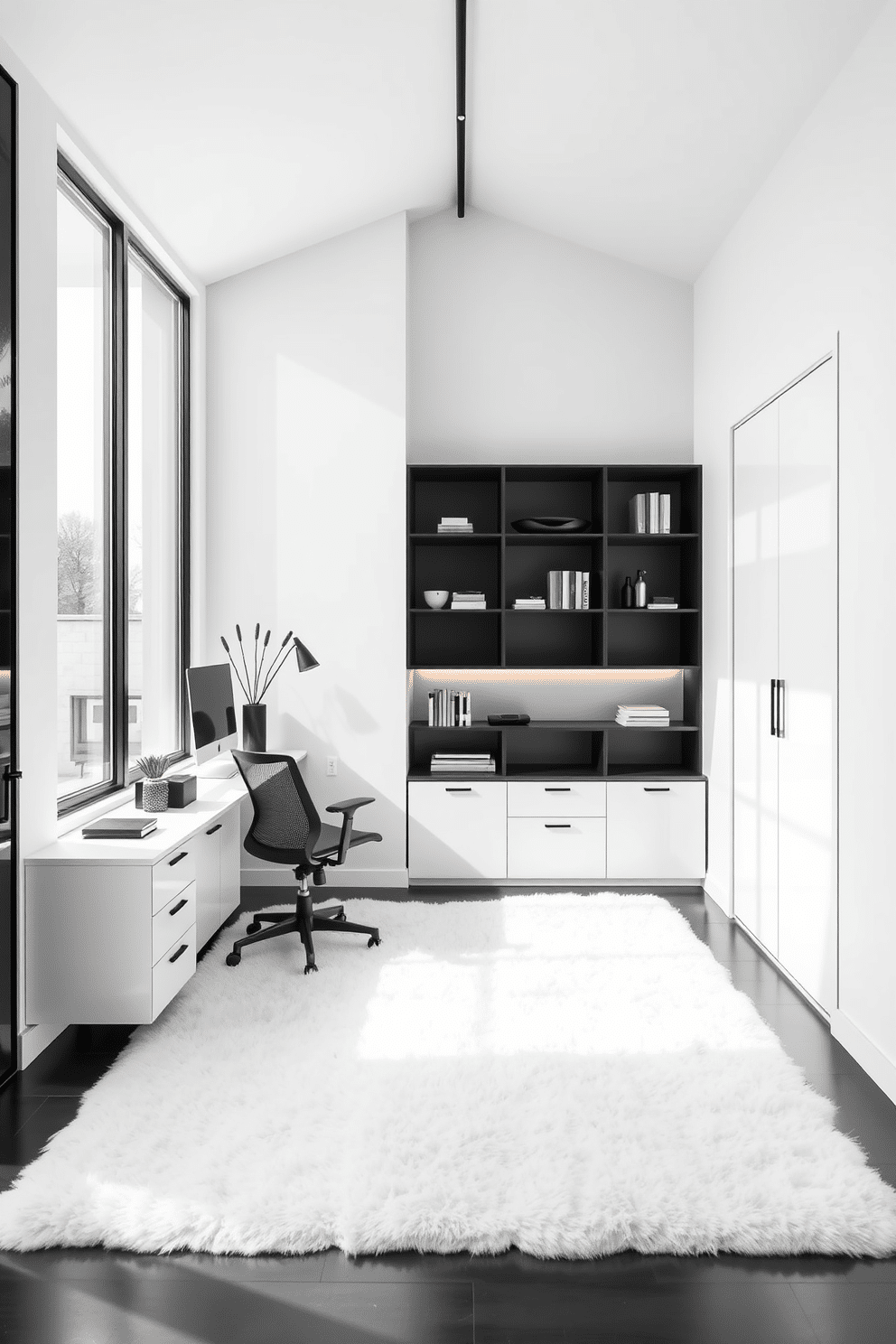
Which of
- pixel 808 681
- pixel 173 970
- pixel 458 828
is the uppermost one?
pixel 808 681

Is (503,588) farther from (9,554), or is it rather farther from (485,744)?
(9,554)

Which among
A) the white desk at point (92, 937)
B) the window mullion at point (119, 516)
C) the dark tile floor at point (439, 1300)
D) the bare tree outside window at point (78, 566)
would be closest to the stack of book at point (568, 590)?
the window mullion at point (119, 516)

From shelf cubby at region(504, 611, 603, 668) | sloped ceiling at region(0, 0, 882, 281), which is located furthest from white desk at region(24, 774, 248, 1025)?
shelf cubby at region(504, 611, 603, 668)

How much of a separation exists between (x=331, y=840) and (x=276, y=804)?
0.36 m

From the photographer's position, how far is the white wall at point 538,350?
5258 millimetres

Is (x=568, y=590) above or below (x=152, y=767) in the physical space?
above

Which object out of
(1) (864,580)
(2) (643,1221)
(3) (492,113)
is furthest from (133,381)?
(2) (643,1221)

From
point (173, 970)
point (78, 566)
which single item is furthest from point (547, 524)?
point (173, 970)

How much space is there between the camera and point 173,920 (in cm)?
303

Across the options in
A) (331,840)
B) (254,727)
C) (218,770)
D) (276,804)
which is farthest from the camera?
(254,727)

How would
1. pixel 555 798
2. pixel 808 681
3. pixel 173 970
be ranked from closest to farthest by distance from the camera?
pixel 173 970, pixel 808 681, pixel 555 798

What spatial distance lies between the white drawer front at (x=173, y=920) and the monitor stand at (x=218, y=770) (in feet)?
3.39

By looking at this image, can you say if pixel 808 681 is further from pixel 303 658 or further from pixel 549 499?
pixel 303 658

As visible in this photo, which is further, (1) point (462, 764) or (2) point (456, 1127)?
(1) point (462, 764)
